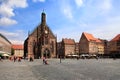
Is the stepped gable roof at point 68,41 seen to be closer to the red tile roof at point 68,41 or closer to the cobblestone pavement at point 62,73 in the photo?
the red tile roof at point 68,41

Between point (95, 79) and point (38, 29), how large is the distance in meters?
112

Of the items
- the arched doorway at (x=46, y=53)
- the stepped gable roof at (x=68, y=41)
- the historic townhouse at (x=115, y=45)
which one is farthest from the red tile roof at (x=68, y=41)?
the arched doorway at (x=46, y=53)

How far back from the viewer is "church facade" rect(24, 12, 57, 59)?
126438 millimetres

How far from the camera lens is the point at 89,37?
17975 cm

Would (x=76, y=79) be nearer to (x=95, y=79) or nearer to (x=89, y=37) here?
(x=95, y=79)

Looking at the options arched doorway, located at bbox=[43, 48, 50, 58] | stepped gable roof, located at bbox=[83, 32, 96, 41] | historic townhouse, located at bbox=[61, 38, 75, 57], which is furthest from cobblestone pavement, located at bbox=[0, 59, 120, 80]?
stepped gable roof, located at bbox=[83, 32, 96, 41]

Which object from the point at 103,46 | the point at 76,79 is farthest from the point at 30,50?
the point at 76,79

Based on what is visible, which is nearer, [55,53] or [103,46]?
[55,53]

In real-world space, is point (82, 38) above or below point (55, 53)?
above

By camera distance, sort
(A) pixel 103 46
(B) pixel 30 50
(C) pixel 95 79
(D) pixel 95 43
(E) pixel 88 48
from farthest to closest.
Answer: (A) pixel 103 46
(D) pixel 95 43
(E) pixel 88 48
(B) pixel 30 50
(C) pixel 95 79

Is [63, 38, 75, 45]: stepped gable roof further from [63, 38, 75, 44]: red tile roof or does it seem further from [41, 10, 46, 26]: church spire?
[41, 10, 46, 26]: church spire

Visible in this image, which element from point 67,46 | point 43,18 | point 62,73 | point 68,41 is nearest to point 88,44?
point 67,46

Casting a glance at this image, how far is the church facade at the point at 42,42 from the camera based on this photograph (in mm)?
126438

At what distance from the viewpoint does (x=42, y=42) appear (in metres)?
128
